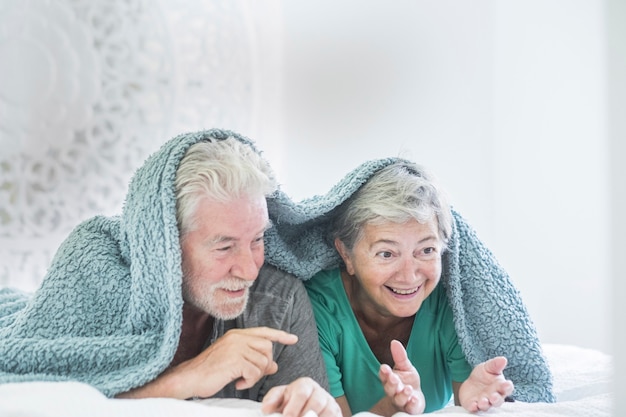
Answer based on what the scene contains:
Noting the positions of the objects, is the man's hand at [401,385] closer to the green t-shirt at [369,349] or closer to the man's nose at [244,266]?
the green t-shirt at [369,349]

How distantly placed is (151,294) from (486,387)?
503mm

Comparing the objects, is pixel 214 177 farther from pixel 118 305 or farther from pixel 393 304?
pixel 393 304

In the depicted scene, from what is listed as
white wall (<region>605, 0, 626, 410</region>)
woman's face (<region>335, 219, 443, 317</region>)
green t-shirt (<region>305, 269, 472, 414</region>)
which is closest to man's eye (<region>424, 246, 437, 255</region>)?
woman's face (<region>335, 219, 443, 317</region>)

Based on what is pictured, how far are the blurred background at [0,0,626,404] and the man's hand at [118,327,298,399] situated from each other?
22.7 inches

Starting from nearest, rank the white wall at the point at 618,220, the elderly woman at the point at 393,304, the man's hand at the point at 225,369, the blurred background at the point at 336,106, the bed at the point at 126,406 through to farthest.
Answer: the white wall at the point at 618,220, the bed at the point at 126,406, the man's hand at the point at 225,369, the elderly woman at the point at 393,304, the blurred background at the point at 336,106

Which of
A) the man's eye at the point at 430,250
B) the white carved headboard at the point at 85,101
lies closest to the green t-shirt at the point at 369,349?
the man's eye at the point at 430,250

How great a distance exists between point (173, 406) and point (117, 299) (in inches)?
8.7

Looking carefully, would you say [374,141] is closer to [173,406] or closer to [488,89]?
[488,89]

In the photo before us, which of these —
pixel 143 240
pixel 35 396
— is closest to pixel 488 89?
pixel 143 240

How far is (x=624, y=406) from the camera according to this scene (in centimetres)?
59

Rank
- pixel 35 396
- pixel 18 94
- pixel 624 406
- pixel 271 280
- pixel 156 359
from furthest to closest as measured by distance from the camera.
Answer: pixel 18 94, pixel 271 280, pixel 156 359, pixel 35 396, pixel 624 406

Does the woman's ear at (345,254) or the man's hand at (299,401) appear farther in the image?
the woman's ear at (345,254)

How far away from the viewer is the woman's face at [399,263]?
3.43 feet

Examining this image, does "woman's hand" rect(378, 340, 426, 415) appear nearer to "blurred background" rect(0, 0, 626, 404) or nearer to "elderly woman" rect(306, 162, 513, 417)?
"elderly woman" rect(306, 162, 513, 417)
